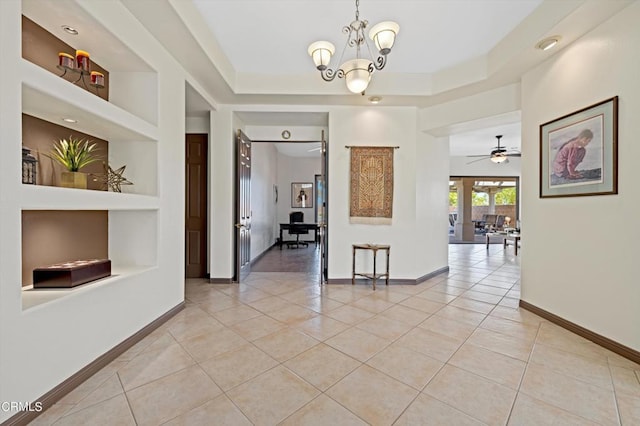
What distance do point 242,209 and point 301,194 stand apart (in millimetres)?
4759

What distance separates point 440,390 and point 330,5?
332cm

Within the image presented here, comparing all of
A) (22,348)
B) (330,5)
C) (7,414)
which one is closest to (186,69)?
(330,5)

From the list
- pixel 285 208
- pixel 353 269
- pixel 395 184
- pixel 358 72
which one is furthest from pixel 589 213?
pixel 285 208

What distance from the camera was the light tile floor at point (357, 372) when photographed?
1.59m

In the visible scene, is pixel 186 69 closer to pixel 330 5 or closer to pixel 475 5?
pixel 330 5

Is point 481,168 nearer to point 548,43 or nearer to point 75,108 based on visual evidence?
point 548,43

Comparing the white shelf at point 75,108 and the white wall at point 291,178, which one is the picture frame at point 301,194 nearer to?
the white wall at point 291,178

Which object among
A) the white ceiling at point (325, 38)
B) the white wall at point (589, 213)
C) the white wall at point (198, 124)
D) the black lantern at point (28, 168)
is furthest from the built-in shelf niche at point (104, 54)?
the white wall at point (589, 213)

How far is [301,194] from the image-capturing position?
9.37m

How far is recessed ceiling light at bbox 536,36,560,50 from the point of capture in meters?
2.63

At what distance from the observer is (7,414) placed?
1402mm

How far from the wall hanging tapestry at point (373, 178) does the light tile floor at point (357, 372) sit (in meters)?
1.59

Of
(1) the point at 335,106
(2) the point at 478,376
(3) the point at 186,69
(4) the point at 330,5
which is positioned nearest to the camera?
(2) the point at 478,376

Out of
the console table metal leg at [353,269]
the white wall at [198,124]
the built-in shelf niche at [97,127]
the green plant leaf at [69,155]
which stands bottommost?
the console table metal leg at [353,269]
